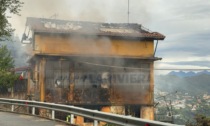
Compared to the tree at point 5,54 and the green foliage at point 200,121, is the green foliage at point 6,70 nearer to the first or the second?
the tree at point 5,54

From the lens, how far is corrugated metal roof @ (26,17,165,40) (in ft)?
103

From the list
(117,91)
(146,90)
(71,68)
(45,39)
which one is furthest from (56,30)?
(146,90)

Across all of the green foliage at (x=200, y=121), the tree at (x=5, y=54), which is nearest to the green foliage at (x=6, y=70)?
the tree at (x=5, y=54)

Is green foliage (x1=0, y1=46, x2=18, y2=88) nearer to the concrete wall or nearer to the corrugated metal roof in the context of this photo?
the corrugated metal roof

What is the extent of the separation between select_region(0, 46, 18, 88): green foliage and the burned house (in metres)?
10.8

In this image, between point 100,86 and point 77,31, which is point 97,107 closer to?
point 100,86

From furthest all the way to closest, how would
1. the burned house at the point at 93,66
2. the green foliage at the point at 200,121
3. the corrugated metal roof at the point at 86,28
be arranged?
1. the corrugated metal roof at the point at 86,28
2. the burned house at the point at 93,66
3. the green foliage at the point at 200,121

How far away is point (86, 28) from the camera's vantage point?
32625mm

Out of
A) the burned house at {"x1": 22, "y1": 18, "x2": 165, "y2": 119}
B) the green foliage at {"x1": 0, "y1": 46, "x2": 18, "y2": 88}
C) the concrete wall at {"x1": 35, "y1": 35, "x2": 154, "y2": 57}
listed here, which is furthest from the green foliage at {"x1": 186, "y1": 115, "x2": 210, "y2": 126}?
the green foliage at {"x1": 0, "y1": 46, "x2": 18, "y2": 88}

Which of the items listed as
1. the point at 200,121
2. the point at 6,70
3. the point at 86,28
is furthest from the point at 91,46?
the point at 6,70

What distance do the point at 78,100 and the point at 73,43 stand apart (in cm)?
491

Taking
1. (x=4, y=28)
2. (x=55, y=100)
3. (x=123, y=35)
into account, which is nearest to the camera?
(x=4, y=28)

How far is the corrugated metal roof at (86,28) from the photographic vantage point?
103 ft

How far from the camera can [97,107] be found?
→ 31875 millimetres
